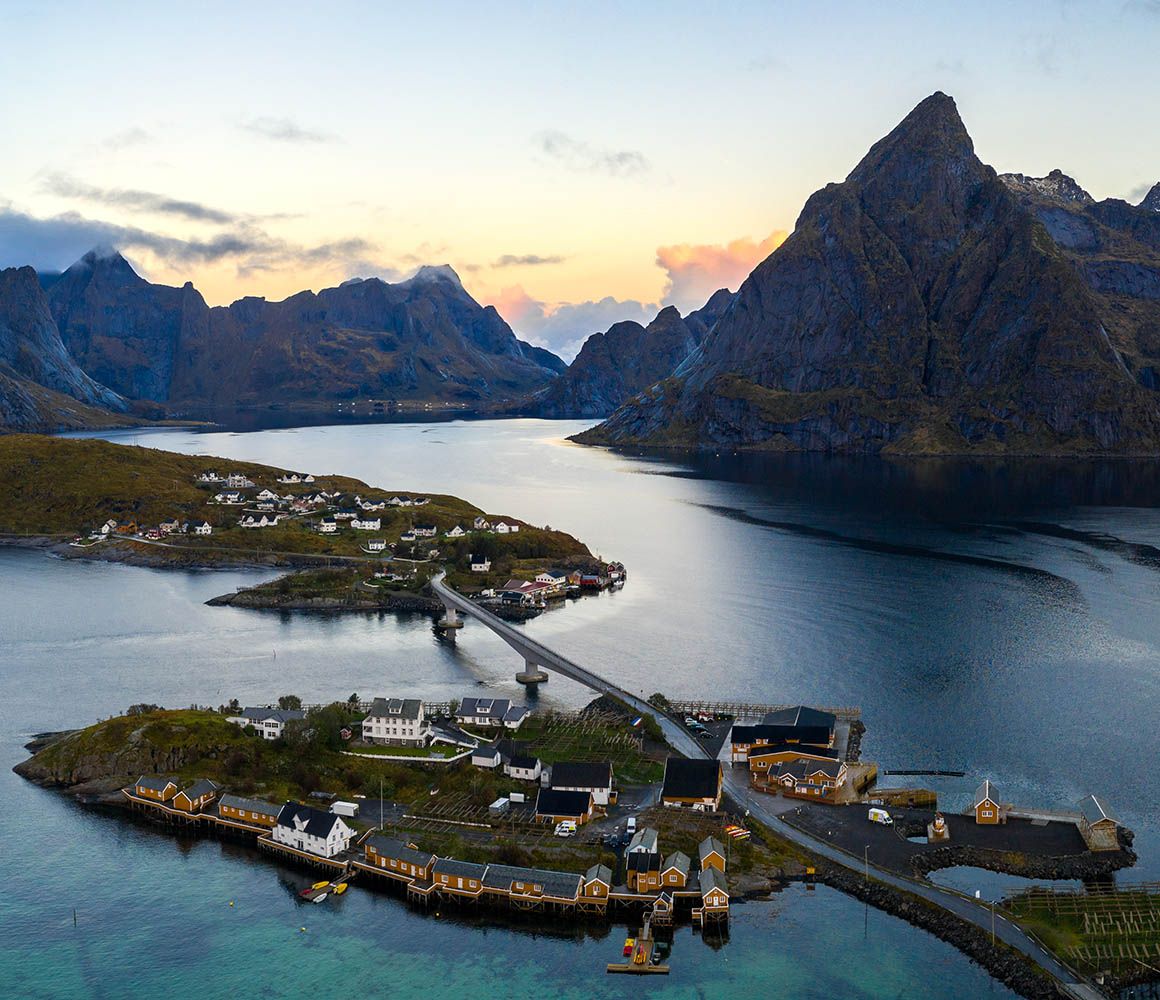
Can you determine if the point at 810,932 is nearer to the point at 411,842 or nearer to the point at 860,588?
the point at 411,842

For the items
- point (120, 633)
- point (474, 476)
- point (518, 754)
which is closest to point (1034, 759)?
point (518, 754)

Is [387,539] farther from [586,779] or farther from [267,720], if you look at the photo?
[586,779]

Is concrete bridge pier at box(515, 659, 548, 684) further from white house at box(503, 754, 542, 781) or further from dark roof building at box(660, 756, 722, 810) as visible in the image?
dark roof building at box(660, 756, 722, 810)

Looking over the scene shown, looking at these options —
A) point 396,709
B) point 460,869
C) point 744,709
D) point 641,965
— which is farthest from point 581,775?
point 744,709

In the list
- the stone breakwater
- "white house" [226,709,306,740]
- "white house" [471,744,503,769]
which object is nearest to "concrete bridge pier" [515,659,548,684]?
"white house" [471,744,503,769]

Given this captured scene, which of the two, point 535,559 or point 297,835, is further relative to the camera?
point 535,559

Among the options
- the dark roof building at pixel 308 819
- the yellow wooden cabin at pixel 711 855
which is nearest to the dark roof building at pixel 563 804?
the yellow wooden cabin at pixel 711 855

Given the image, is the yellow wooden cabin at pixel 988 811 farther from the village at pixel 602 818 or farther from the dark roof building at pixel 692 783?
the dark roof building at pixel 692 783
